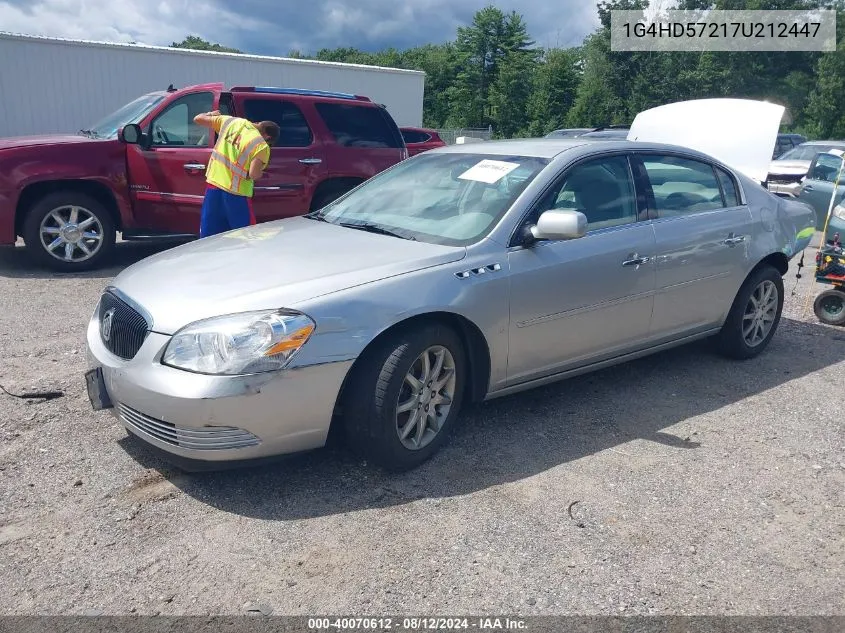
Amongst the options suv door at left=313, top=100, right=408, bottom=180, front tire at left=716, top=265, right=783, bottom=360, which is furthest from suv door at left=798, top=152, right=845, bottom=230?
suv door at left=313, top=100, right=408, bottom=180

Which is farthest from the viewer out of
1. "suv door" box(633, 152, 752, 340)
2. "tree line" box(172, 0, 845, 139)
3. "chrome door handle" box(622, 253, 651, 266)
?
"tree line" box(172, 0, 845, 139)

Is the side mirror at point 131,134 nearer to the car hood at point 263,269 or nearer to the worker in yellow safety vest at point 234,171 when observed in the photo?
the worker in yellow safety vest at point 234,171

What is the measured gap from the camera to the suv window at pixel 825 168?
11281mm

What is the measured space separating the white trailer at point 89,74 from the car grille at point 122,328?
52.1 ft

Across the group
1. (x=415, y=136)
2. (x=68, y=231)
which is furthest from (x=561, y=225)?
(x=415, y=136)

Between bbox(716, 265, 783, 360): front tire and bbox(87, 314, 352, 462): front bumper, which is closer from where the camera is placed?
bbox(87, 314, 352, 462): front bumper

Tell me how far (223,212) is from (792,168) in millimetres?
12660

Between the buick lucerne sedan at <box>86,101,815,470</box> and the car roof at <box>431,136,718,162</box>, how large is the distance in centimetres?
2

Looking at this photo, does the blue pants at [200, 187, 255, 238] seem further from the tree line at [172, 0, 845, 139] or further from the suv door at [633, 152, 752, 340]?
the tree line at [172, 0, 845, 139]

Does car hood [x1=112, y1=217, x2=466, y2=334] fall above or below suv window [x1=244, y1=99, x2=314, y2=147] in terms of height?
below

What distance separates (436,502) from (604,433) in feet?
4.21

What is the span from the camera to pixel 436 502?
10.8 ft

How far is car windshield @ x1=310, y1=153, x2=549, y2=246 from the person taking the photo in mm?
3955

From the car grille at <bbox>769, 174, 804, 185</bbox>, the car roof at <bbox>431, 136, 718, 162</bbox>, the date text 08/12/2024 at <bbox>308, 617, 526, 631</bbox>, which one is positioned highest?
the car roof at <bbox>431, 136, 718, 162</bbox>
